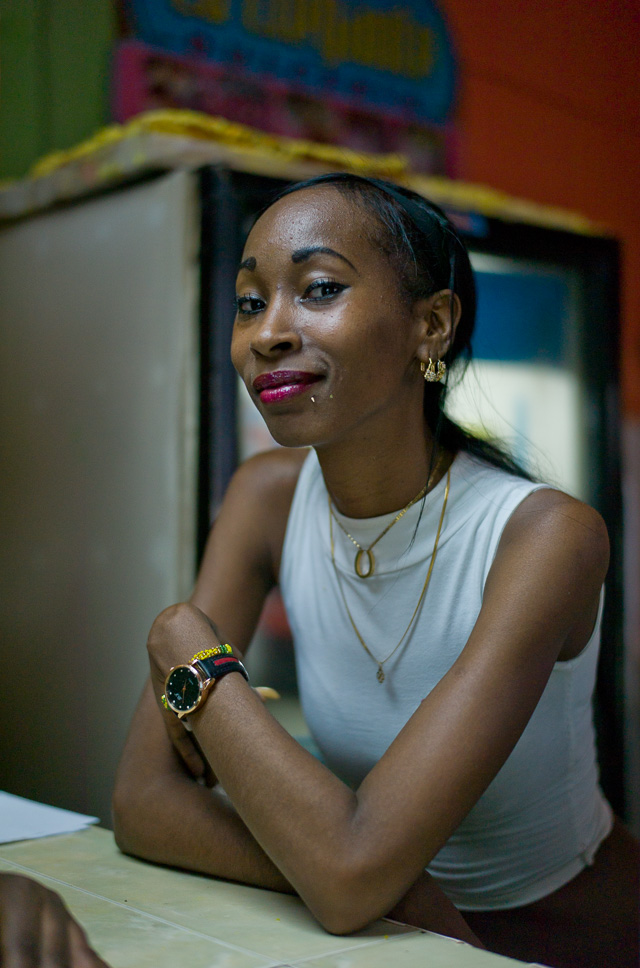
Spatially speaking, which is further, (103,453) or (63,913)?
(103,453)

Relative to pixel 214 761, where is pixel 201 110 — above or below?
above

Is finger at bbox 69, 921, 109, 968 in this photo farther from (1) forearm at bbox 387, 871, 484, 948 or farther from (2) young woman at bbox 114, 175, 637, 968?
(1) forearm at bbox 387, 871, 484, 948

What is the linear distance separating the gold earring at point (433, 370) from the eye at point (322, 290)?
0.17 m

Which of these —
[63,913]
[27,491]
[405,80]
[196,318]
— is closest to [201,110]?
[405,80]

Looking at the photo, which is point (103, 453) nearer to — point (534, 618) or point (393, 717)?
point (393, 717)

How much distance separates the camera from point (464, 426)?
1407mm

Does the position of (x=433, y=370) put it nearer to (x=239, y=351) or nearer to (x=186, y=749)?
(x=239, y=351)

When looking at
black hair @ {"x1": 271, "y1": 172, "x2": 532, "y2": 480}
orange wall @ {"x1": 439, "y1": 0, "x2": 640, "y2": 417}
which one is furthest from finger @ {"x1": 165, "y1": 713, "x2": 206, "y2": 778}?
orange wall @ {"x1": 439, "y1": 0, "x2": 640, "y2": 417}

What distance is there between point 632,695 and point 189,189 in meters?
2.17

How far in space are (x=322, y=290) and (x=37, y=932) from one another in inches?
28.9

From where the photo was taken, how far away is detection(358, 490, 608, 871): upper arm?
890mm

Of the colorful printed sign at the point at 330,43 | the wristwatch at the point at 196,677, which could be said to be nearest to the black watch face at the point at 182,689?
the wristwatch at the point at 196,677

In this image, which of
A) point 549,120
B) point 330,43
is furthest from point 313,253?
point 549,120

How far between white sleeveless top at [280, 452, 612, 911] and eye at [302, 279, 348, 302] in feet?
1.01
